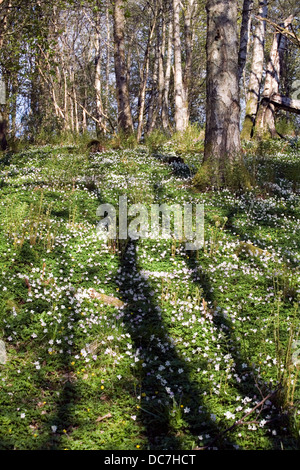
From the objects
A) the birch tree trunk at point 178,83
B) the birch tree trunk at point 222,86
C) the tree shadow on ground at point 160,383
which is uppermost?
the birch tree trunk at point 178,83

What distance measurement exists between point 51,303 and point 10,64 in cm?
1183

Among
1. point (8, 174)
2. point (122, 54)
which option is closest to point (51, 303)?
point (8, 174)

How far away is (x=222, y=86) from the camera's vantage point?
26.3ft

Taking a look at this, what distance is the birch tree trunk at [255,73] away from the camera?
1441 cm

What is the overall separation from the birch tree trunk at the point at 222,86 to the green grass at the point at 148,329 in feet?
3.21

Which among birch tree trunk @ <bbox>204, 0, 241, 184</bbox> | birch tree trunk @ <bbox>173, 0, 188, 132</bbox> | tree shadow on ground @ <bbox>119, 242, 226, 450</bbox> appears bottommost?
tree shadow on ground @ <bbox>119, 242, 226, 450</bbox>

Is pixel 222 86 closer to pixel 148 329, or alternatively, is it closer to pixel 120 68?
pixel 148 329

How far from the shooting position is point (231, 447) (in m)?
2.91

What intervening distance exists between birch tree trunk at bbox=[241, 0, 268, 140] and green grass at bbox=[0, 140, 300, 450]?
26.4ft

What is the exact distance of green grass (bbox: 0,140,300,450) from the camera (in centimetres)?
310

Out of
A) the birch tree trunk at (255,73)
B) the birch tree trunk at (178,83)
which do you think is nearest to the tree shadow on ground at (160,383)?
the birch tree trunk at (178,83)

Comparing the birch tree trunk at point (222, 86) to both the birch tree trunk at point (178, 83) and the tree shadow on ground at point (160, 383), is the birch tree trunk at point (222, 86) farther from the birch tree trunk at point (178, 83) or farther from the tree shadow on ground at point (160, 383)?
the birch tree trunk at point (178, 83)

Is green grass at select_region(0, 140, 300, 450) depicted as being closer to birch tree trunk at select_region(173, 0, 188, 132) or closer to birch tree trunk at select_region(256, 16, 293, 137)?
birch tree trunk at select_region(256, 16, 293, 137)

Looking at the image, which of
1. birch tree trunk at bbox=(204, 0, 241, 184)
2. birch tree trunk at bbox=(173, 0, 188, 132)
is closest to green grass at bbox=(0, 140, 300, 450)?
birch tree trunk at bbox=(204, 0, 241, 184)
